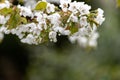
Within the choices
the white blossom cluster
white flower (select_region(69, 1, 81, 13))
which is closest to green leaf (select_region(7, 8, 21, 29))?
the white blossom cluster

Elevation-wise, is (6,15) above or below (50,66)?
below

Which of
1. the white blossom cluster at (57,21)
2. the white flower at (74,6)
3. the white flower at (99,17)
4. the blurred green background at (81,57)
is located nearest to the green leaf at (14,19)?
the white blossom cluster at (57,21)

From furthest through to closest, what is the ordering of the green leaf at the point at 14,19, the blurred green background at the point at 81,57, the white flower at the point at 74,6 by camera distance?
the blurred green background at the point at 81,57 → the green leaf at the point at 14,19 → the white flower at the point at 74,6

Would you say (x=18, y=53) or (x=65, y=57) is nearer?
(x=65, y=57)

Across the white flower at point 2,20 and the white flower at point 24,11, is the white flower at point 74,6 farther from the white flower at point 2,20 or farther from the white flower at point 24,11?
the white flower at point 2,20

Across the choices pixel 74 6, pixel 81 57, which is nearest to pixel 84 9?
pixel 74 6

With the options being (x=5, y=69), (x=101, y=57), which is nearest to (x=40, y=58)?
(x=101, y=57)

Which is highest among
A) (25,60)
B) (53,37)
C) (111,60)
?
(25,60)

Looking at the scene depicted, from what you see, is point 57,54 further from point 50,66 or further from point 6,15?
point 6,15
